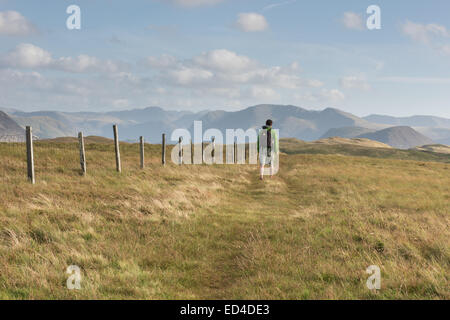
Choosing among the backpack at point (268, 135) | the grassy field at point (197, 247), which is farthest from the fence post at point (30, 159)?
the backpack at point (268, 135)

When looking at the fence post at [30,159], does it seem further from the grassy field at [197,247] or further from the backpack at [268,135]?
the backpack at [268,135]

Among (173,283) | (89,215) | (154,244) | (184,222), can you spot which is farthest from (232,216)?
(173,283)

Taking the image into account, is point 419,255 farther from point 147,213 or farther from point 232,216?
point 147,213

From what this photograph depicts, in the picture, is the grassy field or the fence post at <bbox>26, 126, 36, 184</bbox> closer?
the grassy field

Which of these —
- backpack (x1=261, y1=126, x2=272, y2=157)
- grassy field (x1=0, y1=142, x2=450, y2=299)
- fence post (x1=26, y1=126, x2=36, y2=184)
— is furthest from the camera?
backpack (x1=261, y1=126, x2=272, y2=157)

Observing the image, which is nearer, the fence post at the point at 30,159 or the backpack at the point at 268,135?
the fence post at the point at 30,159

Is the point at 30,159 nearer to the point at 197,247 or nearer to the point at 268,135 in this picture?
the point at 197,247

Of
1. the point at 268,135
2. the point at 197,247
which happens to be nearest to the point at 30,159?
the point at 197,247

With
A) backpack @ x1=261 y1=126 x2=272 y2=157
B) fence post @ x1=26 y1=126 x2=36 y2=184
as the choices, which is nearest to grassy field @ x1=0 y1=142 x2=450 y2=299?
fence post @ x1=26 y1=126 x2=36 y2=184

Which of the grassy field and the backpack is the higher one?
the backpack

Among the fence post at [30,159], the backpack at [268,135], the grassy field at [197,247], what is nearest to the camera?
the grassy field at [197,247]

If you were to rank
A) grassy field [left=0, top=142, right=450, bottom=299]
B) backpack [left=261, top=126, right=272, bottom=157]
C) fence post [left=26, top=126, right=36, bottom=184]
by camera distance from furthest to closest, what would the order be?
backpack [left=261, top=126, right=272, bottom=157] < fence post [left=26, top=126, right=36, bottom=184] < grassy field [left=0, top=142, right=450, bottom=299]

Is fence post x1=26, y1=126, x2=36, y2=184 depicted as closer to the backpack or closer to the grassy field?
the grassy field
